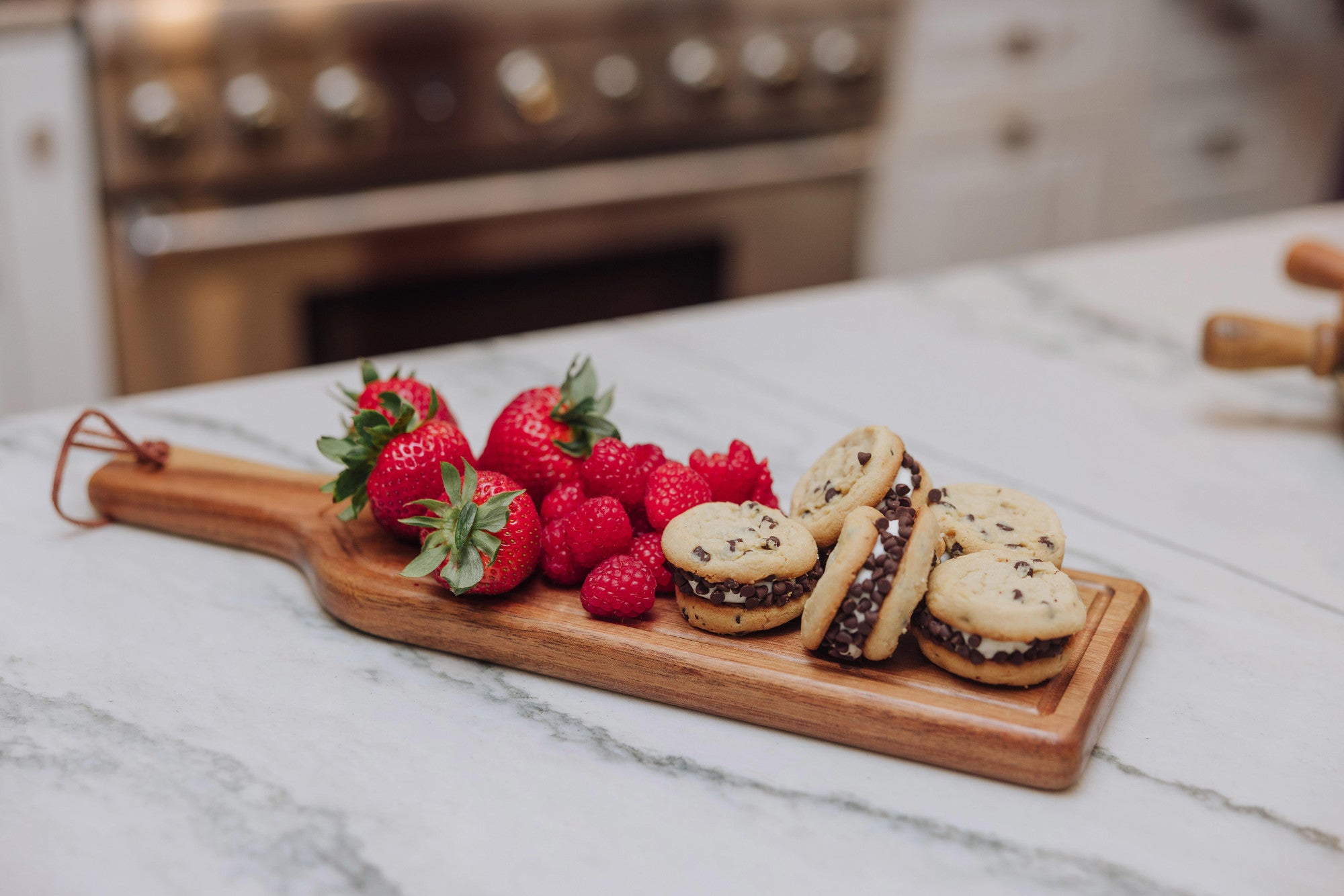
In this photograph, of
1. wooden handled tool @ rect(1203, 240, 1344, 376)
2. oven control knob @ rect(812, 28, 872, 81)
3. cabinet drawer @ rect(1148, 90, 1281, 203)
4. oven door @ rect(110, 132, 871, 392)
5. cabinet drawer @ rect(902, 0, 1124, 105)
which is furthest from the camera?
cabinet drawer @ rect(1148, 90, 1281, 203)

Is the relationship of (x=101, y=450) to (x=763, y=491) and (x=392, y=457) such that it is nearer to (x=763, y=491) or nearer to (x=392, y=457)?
(x=392, y=457)

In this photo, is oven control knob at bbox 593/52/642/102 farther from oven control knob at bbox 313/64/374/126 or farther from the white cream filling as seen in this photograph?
the white cream filling

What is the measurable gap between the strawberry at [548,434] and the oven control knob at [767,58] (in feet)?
4.60

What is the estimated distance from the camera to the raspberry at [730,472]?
2.57 feet

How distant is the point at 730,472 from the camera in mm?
784

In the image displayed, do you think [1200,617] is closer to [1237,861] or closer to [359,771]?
[1237,861]

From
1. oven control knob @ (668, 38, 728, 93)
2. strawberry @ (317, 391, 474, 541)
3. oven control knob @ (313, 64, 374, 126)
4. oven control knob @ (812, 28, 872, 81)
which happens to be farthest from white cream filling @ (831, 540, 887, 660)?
oven control knob @ (812, 28, 872, 81)

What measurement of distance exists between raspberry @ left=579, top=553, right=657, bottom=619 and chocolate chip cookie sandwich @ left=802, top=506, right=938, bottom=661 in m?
0.10

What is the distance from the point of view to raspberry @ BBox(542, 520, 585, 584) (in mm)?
740

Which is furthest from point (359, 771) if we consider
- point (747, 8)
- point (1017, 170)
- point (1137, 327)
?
point (1017, 170)

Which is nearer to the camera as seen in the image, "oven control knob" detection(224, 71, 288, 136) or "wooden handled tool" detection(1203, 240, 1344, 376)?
"wooden handled tool" detection(1203, 240, 1344, 376)

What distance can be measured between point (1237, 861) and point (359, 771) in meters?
0.43

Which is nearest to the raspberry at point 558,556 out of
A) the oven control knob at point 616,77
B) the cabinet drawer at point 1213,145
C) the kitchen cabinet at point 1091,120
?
the oven control knob at point 616,77

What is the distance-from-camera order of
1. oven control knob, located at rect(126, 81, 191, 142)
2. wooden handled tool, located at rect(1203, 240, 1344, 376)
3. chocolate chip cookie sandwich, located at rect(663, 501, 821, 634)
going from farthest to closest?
oven control knob, located at rect(126, 81, 191, 142) < wooden handled tool, located at rect(1203, 240, 1344, 376) < chocolate chip cookie sandwich, located at rect(663, 501, 821, 634)
